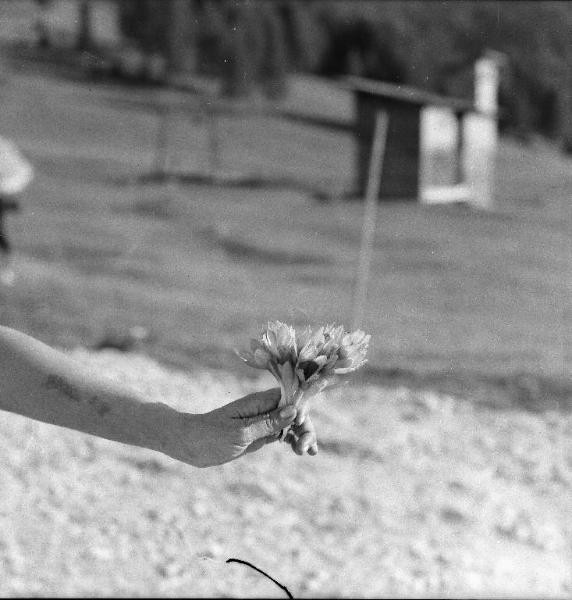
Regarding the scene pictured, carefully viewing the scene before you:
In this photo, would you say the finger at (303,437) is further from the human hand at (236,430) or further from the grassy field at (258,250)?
→ the grassy field at (258,250)

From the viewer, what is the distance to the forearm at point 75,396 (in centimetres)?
212

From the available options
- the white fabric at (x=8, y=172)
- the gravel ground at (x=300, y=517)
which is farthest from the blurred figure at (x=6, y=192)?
the gravel ground at (x=300, y=517)

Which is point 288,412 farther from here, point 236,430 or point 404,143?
point 404,143

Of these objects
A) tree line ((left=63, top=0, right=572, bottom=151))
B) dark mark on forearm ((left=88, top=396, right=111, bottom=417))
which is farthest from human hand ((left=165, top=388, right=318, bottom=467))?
tree line ((left=63, top=0, right=572, bottom=151))

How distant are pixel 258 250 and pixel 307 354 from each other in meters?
14.1

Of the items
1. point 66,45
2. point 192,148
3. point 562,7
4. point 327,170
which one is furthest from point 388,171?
Result: point 66,45

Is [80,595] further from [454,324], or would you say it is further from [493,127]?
[493,127]

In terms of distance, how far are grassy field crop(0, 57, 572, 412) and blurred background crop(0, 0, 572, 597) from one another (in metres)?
0.07

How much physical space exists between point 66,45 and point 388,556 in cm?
3097

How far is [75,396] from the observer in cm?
213

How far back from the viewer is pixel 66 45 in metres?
Answer: 33.9

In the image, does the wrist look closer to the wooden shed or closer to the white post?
the wooden shed

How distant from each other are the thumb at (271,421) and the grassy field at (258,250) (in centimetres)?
226

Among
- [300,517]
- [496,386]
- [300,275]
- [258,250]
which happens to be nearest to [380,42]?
[258,250]
